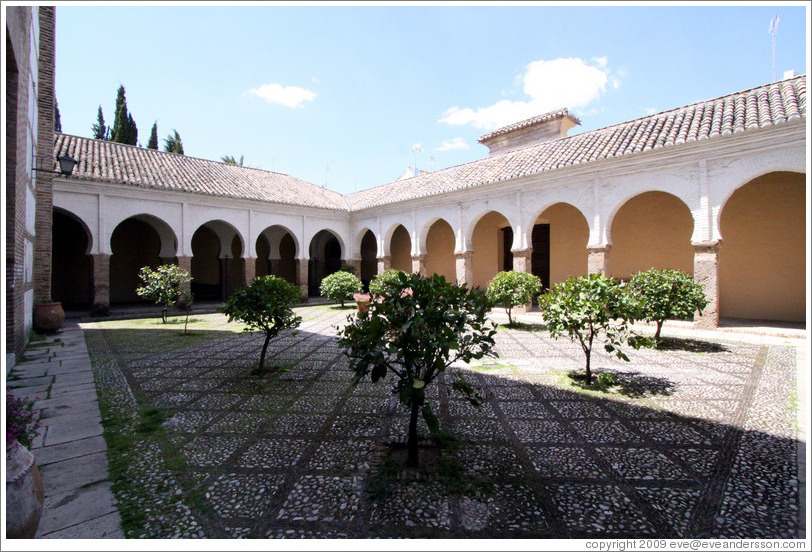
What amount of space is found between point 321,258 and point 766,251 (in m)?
17.6

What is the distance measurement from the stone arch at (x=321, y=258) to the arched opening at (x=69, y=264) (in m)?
9.33

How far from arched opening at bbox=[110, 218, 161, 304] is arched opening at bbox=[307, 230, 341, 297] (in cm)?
695

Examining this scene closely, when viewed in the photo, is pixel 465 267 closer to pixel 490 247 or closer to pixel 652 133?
pixel 490 247

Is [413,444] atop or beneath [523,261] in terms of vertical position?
beneath

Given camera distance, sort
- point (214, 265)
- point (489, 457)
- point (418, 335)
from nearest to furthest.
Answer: point (418, 335), point (489, 457), point (214, 265)

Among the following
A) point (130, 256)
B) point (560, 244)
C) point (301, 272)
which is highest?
point (560, 244)

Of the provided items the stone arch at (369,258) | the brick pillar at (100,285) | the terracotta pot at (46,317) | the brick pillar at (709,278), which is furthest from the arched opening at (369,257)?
the brick pillar at (709,278)

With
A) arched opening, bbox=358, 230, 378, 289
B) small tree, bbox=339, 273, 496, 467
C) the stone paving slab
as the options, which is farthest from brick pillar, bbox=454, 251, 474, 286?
the stone paving slab

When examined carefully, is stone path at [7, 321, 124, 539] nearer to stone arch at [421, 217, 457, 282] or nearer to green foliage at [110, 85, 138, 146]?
stone arch at [421, 217, 457, 282]

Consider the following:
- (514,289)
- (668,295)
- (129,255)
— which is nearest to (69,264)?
(129,255)

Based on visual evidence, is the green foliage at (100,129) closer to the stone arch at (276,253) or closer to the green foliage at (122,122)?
the green foliage at (122,122)

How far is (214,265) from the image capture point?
798 inches

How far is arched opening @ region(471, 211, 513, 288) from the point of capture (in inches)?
633

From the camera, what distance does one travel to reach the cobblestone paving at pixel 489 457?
2.39 metres
